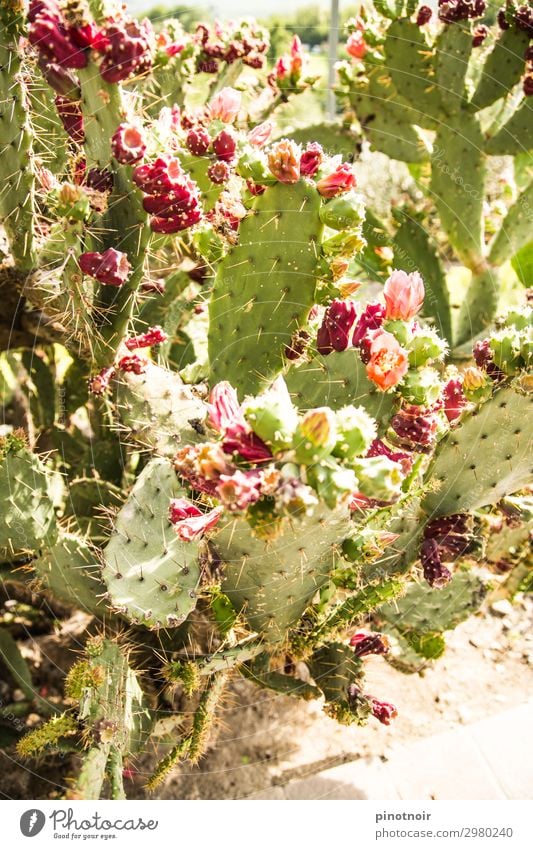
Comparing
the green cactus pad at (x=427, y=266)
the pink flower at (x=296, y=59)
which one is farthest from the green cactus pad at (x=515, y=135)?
the pink flower at (x=296, y=59)

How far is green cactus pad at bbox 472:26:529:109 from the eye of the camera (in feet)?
7.53

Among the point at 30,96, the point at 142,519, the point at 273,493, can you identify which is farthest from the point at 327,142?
the point at 273,493

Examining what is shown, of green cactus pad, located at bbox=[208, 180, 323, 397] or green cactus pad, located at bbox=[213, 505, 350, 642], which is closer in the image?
green cactus pad, located at bbox=[213, 505, 350, 642]

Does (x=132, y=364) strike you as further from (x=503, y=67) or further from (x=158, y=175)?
(x=503, y=67)

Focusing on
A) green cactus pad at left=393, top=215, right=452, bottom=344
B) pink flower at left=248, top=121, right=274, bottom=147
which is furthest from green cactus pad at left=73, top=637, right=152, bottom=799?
green cactus pad at left=393, top=215, right=452, bottom=344

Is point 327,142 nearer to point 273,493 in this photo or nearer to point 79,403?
point 79,403

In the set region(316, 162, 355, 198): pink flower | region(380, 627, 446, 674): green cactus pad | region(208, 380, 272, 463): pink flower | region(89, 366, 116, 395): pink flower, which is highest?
region(316, 162, 355, 198): pink flower

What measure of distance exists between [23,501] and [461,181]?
67.9 inches

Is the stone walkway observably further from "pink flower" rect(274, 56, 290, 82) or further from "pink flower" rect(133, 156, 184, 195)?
"pink flower" rect(274, 56, 290, 82)

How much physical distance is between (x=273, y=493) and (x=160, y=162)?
639 mm

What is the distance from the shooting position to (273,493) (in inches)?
38.4

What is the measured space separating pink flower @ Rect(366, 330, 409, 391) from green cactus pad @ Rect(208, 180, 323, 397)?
266 millimetres

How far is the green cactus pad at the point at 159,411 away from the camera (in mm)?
1581

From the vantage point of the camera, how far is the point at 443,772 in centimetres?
182
